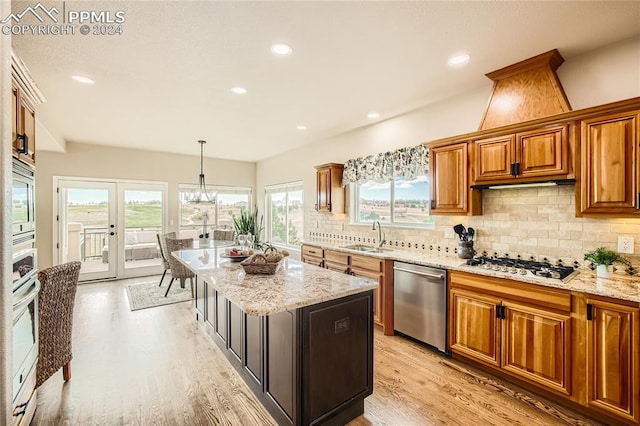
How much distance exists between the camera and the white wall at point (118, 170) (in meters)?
5.28

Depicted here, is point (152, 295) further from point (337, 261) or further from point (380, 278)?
point (380, 278)

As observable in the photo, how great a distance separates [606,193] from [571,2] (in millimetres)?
1333

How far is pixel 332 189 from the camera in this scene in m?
4.73

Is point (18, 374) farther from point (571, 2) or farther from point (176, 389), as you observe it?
point (571, 2)

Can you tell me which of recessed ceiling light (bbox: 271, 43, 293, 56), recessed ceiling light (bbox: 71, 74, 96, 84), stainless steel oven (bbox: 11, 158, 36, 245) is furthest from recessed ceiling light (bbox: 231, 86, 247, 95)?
stainless steel oven (bbox: 11, 158, 36, 245)

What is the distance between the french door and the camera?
220 inches

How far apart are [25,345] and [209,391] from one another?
125 centimetres

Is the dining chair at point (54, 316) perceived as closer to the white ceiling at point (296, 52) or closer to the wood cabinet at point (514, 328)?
the white ceiling at point (296, 52)

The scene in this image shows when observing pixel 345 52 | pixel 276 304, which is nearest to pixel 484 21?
pixel 345 52

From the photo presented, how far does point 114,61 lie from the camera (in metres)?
2.54

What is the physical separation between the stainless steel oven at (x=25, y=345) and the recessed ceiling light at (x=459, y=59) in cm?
346

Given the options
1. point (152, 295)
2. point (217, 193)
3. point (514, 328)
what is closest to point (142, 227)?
point (217, 193)

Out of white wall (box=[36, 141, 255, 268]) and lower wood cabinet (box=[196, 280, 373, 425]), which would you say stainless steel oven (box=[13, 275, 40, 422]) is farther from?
white wall (box=[36, 141, 255, 268])

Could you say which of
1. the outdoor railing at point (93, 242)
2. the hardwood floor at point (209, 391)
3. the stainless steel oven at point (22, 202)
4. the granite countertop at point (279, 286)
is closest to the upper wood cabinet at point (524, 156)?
the granite countertop at point (279, 286)
